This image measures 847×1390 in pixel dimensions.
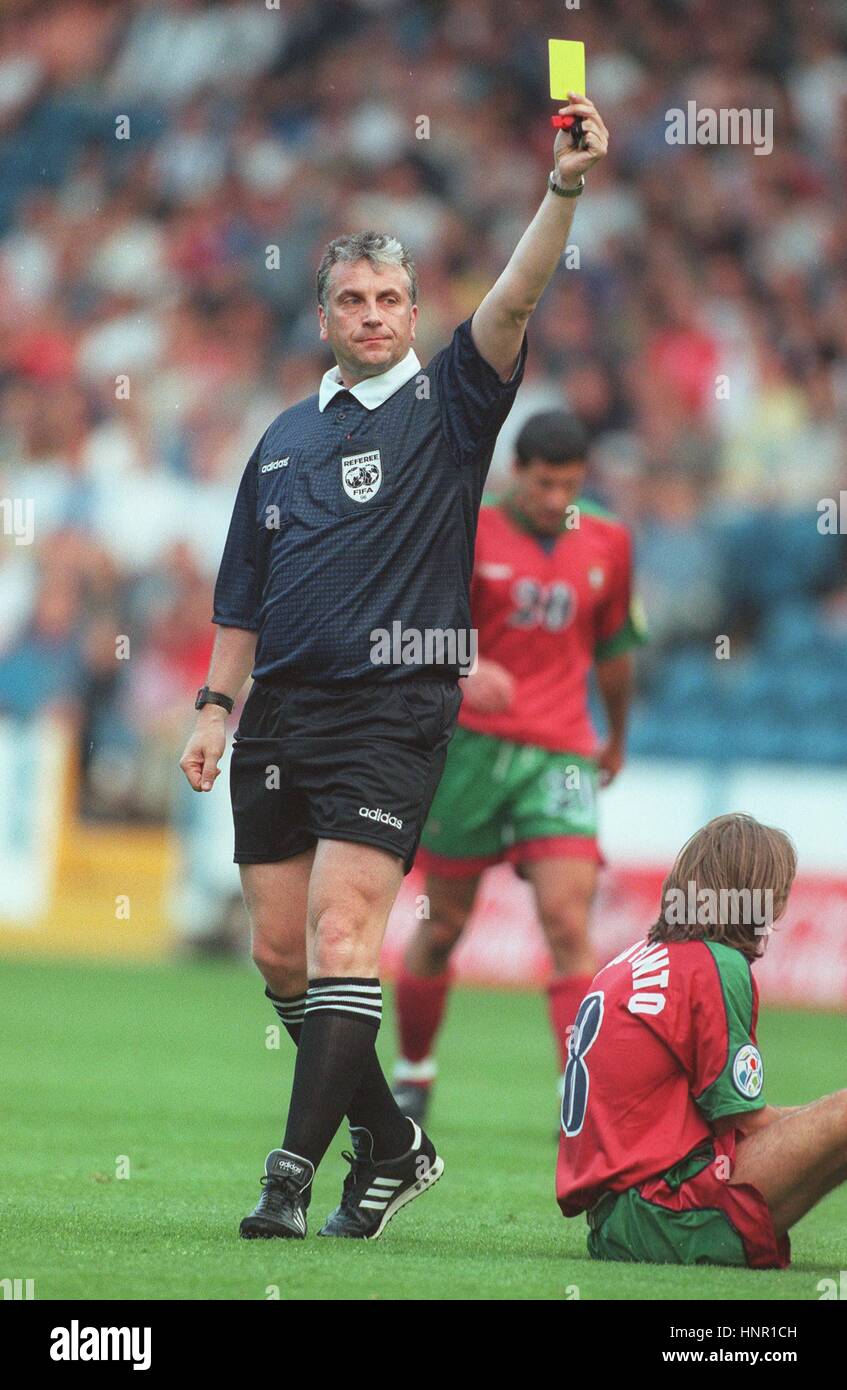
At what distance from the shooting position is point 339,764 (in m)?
4.97

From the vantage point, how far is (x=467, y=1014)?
37.7 feet

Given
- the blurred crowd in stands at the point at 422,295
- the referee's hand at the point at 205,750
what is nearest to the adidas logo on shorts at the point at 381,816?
the referee's hand at the point at 205,750

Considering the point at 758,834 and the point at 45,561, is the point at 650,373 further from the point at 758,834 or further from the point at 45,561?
the point at 758,834

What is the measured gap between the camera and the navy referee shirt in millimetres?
4996

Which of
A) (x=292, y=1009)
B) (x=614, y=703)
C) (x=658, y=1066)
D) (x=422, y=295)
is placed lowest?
(x=658, y=1066)

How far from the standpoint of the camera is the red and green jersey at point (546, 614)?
311 inches

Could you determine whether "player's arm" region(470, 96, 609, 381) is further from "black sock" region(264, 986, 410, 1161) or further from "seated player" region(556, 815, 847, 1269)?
"black sock" region(264, 986, 410, 1161)

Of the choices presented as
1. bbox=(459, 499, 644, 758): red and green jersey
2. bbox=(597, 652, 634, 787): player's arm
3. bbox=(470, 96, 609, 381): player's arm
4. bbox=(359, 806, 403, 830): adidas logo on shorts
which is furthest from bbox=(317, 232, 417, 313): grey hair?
bbox=(597, 652, 634, 787): player's arm

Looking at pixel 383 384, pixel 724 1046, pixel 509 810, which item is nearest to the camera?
pixel 724 1046

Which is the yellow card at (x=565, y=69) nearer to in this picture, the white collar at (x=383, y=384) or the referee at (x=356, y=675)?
the referee at (x=356, y=675)

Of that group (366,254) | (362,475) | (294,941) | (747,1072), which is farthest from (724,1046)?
(366,254)

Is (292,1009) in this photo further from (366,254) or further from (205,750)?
(366,254)

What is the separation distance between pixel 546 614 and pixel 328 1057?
132 inches
